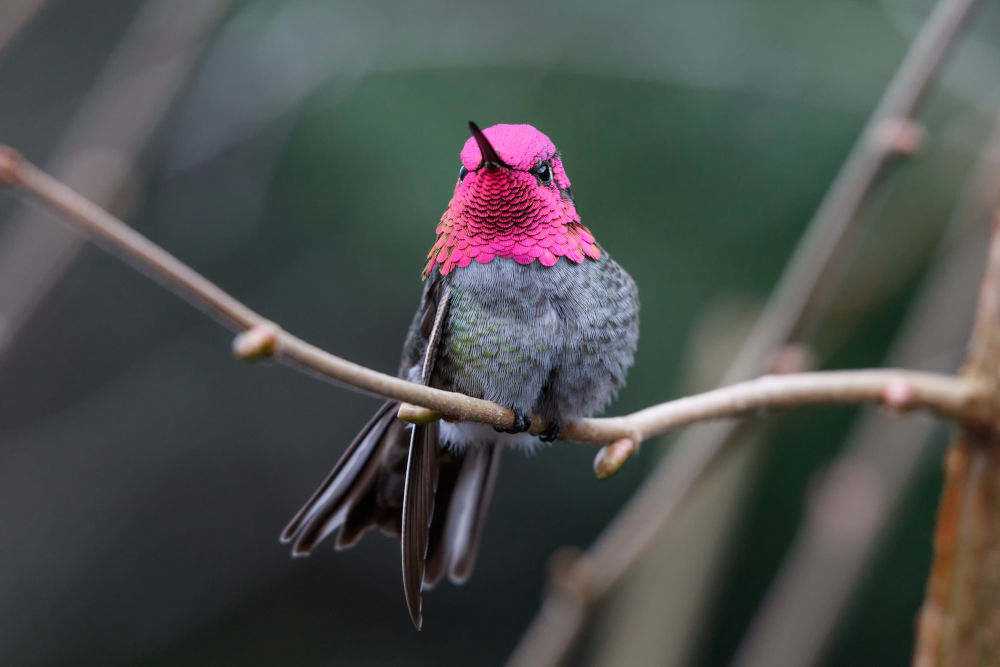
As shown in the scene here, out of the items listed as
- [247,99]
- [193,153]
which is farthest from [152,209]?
[247,99]

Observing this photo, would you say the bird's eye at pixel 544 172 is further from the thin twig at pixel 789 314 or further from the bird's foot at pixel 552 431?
the thin twig at pixel 789 314

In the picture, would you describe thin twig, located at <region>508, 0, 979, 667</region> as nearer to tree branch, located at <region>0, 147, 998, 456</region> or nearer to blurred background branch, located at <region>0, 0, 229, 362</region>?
tree branch, located at <region>0, 147, 998, 456</region>

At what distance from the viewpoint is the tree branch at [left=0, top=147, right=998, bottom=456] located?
1.87ft

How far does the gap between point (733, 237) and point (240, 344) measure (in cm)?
240

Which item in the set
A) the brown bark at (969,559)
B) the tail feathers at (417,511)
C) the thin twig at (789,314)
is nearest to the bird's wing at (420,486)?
the tail feathers at (417,511)

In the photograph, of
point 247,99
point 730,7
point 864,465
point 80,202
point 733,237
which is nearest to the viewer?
point 80,202

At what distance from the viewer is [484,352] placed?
115cm

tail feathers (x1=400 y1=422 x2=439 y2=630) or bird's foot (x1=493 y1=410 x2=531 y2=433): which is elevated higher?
bird's foot (x1=493 y1=410 x2=531 y2=433)

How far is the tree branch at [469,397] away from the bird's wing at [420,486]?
91 millimetres

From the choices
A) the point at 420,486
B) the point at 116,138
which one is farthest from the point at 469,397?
the point at 116,138

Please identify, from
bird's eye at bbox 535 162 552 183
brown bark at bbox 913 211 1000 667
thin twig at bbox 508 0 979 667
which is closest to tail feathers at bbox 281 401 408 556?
bird's eye at bbox 535 162 552 183

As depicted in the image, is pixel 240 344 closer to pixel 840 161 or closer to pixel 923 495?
pixel 840 161

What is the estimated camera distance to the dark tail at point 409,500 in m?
0.97

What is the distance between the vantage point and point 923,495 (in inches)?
128
